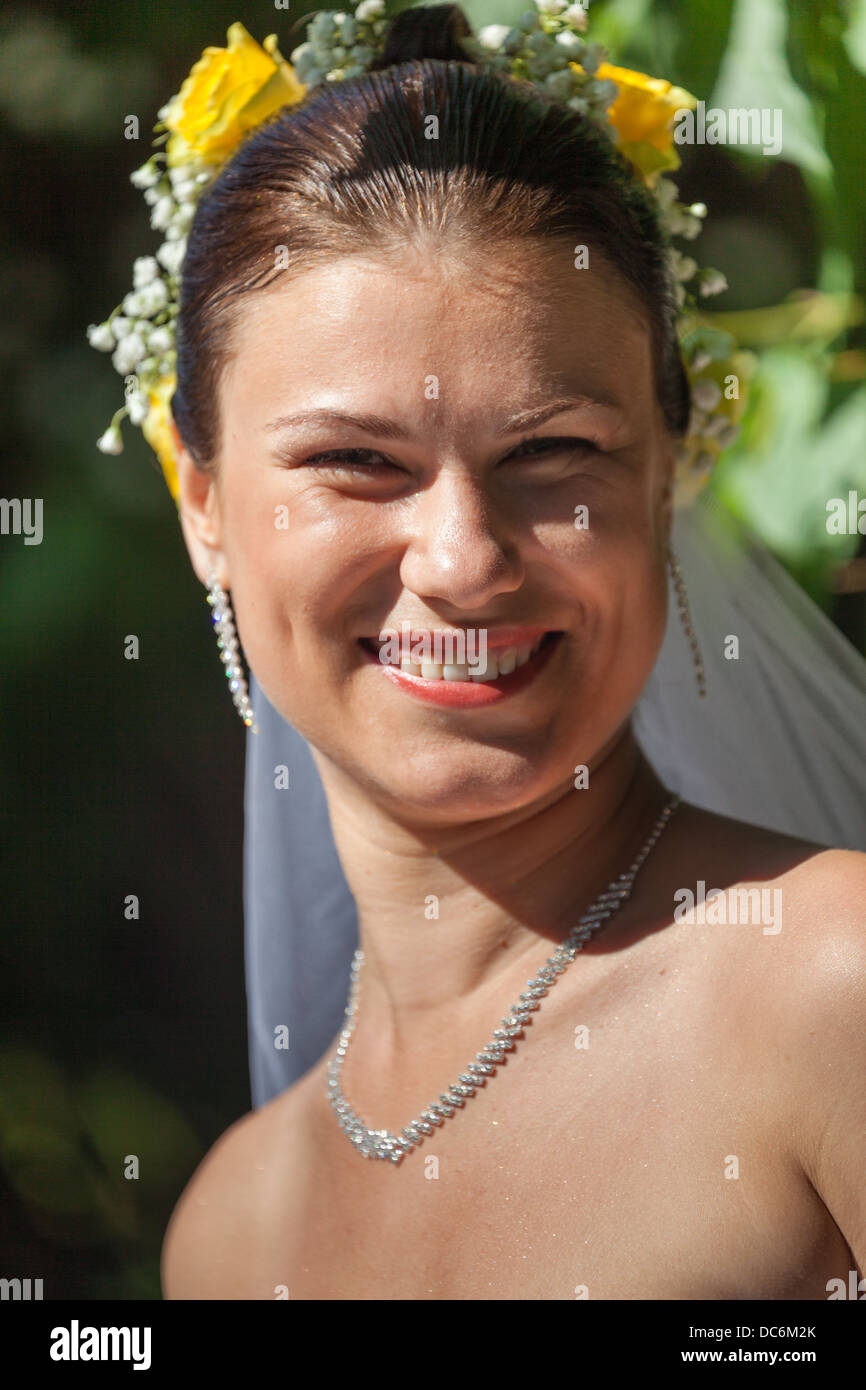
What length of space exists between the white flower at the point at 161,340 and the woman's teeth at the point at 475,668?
0.57m

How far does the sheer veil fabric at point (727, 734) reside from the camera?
5.29 ft

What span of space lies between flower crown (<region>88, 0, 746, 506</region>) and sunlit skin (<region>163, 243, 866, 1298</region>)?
0.59 feet

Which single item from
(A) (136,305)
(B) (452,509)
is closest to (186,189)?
(A) (136,305)

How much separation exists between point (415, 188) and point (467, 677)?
1.48ft

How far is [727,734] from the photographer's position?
1.67m

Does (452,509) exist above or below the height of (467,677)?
A: above

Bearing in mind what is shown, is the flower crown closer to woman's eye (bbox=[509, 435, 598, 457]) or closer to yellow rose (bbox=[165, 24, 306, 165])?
yellow rose (bbox=[165, 24, 306, 165])

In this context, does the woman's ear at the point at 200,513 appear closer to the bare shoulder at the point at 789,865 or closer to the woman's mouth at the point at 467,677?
the woman's mouth at the point at 467,677

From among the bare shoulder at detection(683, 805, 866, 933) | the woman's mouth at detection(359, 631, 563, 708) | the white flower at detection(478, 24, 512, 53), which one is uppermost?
the white flower at detection(478, 24, 512, 53)

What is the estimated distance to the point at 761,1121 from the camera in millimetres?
1130

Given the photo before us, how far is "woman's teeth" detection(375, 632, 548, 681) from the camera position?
123 centimetres

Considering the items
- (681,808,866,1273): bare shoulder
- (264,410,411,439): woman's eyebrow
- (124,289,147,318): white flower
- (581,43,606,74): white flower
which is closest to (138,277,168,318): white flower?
(124,289,147,318): white flower

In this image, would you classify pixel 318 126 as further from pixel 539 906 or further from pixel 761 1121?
pixel 761 1121

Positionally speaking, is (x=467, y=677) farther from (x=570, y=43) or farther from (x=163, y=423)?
(x=570, y=43)
